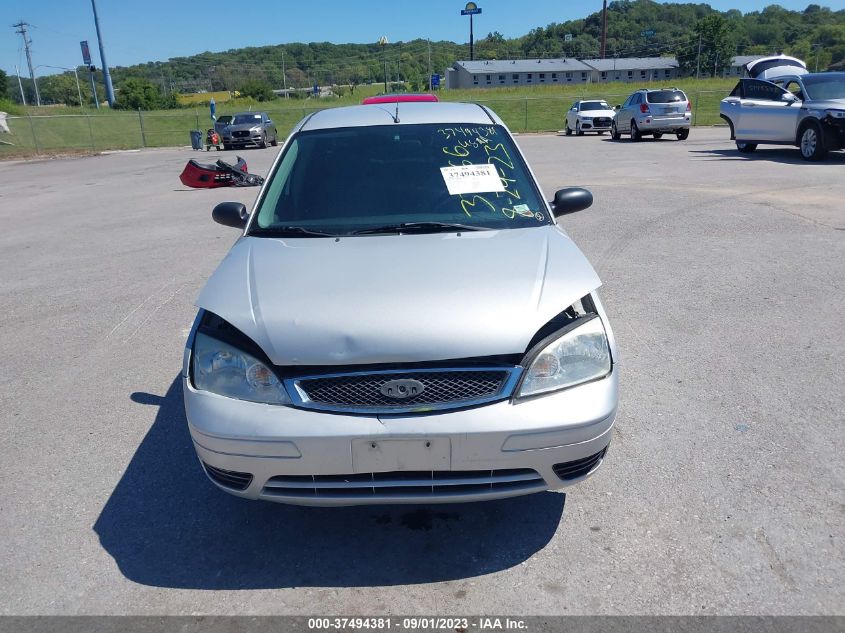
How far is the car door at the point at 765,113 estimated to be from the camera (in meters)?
15.4

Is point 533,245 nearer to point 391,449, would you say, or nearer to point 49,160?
point 391,449

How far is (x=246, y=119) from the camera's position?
30.1 m

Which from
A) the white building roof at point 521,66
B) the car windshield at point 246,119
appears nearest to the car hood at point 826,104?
the car windshield at point 246,119

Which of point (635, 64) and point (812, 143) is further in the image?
point (635, 64)

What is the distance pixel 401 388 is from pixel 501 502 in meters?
0.96

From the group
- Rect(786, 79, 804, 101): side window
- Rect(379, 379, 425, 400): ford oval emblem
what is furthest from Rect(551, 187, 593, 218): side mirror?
Rect(786, 79, 804, 101): side window

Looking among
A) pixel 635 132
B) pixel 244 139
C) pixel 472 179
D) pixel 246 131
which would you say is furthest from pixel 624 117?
pixel 472 179

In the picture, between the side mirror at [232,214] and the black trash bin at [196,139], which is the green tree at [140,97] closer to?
the black trash bin at [196,139]

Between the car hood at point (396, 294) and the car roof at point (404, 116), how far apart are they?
3.98 ft

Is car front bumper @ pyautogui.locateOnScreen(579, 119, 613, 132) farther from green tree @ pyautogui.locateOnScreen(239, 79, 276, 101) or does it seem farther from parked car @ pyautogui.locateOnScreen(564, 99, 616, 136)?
green tree @ pyautogui.locateOnScreen(239, 79, 276, 101)

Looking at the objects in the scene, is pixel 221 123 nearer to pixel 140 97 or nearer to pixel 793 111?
pixel 793 111

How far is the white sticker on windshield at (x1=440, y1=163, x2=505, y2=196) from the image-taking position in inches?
151

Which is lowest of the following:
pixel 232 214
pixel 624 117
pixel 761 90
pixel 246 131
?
pixel 246 131

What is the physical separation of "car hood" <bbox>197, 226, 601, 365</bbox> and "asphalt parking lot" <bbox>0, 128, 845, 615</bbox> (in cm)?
88
